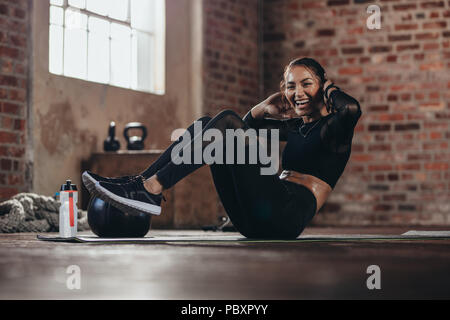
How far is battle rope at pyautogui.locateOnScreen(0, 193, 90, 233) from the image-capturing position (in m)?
5.03

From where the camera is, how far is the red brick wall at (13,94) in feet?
18.0

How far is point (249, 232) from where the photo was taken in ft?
12.0

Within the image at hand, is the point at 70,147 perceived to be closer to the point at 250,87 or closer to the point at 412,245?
the point at 250,87

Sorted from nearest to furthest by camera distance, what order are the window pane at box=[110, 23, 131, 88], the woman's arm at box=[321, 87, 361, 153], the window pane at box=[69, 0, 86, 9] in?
1. the woman's arm at box=[321, 87, 361, 153]
2. the window pane at box=[69, 0, 86, 9]
3. the window pane at box=[110, 23, 131, 88]

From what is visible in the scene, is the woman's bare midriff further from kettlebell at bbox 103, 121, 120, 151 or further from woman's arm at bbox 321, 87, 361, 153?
kettlebell at bbox 103, 121, 120, 151

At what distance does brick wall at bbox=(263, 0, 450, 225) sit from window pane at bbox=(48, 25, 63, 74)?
2694 millimetres

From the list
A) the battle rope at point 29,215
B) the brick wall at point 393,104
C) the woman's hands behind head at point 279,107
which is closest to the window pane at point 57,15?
the battle rope at point 29,215

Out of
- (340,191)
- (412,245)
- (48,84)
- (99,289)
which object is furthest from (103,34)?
(99,289)

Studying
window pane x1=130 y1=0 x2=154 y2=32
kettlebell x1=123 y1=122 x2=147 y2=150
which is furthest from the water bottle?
window pane x1=130 y1=0 x2=154 y2=32

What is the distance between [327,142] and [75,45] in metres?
3.40

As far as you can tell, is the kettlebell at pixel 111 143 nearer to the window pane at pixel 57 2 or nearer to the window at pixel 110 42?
the window at pixel 110 42

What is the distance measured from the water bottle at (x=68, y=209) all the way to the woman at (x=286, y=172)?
1.01 ft
